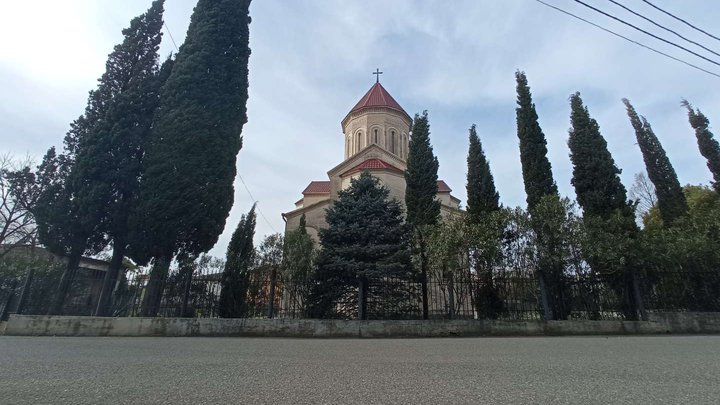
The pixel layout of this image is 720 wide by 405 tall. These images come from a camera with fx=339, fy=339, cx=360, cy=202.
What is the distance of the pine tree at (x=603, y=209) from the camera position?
8.75 metres

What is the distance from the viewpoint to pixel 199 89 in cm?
1159

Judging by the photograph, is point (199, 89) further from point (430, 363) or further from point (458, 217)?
point (430, 363)

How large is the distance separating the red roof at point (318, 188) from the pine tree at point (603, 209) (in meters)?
16.0

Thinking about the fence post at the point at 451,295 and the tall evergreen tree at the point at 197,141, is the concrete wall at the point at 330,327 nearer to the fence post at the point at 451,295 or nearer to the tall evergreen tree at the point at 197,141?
the fence post at the point at 451,295

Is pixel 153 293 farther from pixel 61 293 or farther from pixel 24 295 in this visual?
pixel 24 295

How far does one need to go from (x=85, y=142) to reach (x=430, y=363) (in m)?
12.5

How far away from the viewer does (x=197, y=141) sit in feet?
36.3

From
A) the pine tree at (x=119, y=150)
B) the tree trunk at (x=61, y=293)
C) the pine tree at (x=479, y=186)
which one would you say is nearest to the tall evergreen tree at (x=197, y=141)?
the pine tree at (x=119, y=150)

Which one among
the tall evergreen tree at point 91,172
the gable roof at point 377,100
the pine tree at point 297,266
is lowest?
the pine tree at point 297,266

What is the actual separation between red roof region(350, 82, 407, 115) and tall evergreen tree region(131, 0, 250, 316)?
12.9 m

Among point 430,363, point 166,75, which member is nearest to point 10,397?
point 430,363

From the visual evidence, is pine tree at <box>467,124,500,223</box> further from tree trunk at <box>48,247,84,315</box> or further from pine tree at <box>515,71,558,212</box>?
tree trunk at <box>48,247,84,315</box>

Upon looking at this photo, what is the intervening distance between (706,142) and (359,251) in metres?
22.8

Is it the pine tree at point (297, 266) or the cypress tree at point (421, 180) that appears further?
the cypress tree at point (421, 180)
